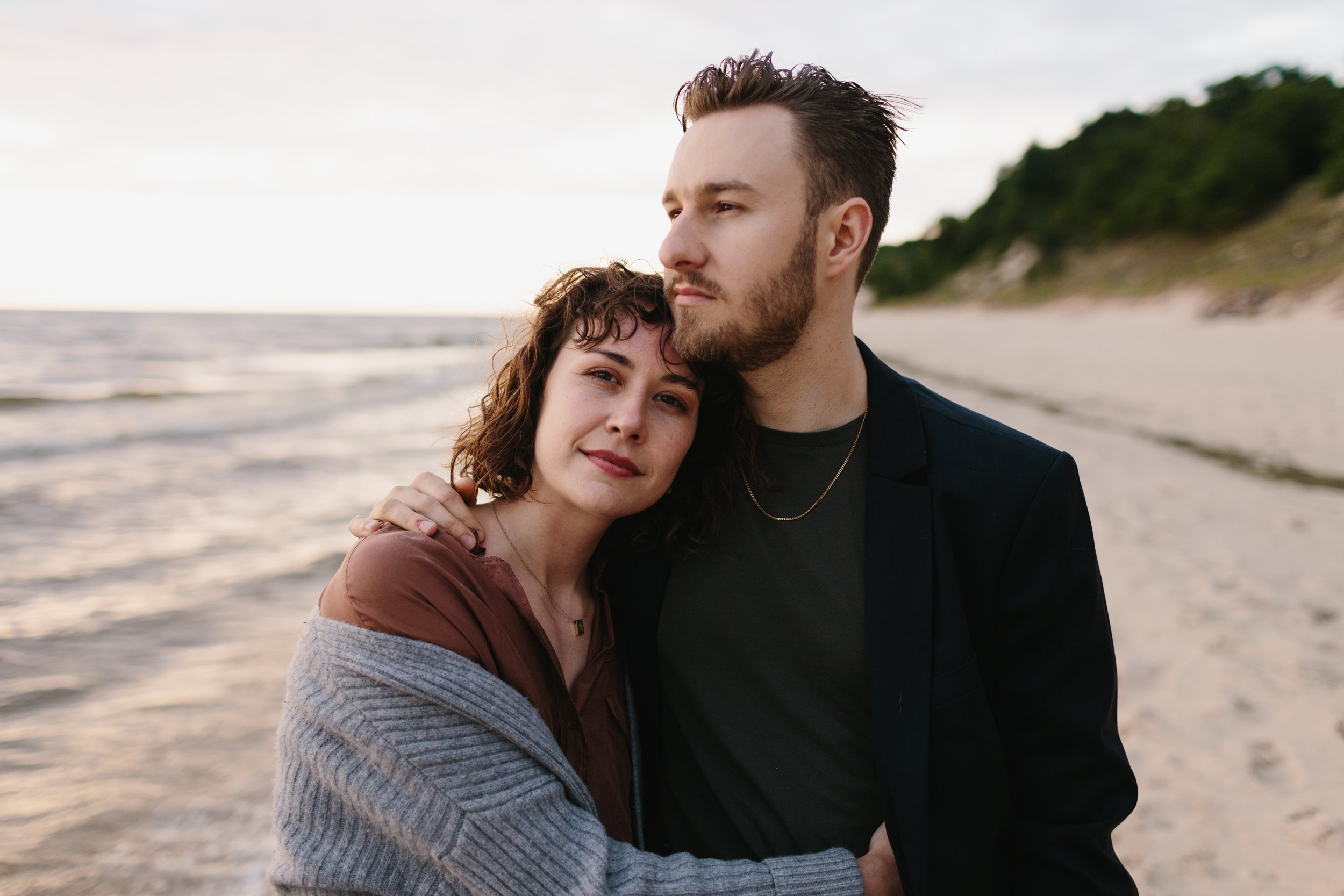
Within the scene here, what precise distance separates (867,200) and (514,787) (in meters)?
1.91

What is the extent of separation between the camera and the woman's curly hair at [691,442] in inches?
99.6

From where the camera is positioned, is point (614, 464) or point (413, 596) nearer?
point (413, 596)

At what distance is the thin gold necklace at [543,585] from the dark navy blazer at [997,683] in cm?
81

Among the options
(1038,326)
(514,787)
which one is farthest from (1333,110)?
(514,787)

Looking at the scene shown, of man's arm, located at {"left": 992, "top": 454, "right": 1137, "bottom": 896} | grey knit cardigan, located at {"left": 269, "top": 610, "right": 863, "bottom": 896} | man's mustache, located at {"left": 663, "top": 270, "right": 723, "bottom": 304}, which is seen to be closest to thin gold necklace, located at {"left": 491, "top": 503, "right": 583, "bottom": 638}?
grey knit cardigan, located at {"left": 269, "top": 610, "right": 863, "bottom": 896}

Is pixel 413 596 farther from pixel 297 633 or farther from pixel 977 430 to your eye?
pixel 297 633

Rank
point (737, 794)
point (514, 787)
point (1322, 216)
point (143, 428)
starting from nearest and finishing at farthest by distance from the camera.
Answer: point (514, 787) < point (737, 794) < point (143, 428) < point (1322, 216)

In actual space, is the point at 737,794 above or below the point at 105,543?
above

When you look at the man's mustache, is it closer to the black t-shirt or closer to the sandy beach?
the black t-shirt

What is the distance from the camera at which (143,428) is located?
14781 mm

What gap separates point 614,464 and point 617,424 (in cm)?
12

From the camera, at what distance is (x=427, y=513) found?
7.32 ft

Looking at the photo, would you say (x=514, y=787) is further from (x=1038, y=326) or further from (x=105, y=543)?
(x=1038, y=326)

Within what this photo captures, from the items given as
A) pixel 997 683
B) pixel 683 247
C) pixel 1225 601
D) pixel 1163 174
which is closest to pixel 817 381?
pixel 683 247
